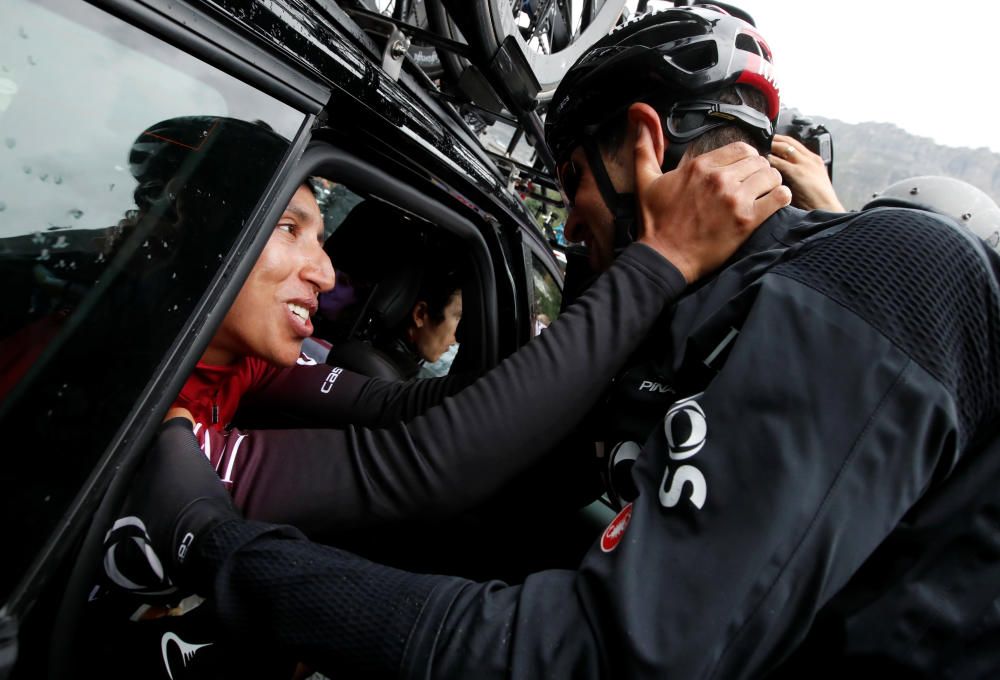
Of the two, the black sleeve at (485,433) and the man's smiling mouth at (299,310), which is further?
the man's smiling mouth at (299,310)

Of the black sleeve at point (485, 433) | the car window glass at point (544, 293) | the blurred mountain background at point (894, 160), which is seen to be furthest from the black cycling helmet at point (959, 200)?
the blurred mountain background at point (894, 160)

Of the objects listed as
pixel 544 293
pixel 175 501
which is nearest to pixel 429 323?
pixel 544 293

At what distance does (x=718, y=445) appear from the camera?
0.68m

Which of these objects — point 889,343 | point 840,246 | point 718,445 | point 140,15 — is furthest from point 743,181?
point 140,15

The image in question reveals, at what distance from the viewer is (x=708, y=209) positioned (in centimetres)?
108

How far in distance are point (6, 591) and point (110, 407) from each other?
21 centimetres

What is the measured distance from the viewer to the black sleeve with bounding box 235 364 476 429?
5.40 feet

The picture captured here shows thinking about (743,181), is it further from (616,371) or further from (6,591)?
(6,591)

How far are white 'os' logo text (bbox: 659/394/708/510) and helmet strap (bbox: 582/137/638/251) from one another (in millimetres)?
647

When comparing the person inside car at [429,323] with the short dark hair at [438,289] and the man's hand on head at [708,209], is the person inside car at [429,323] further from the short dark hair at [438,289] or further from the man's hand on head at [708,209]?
the man's hand on head at [708,209]

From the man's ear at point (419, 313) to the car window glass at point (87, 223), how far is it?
7.22 ft

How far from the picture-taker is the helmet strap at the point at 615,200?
1312 mm

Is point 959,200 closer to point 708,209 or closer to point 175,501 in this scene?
point 708,209

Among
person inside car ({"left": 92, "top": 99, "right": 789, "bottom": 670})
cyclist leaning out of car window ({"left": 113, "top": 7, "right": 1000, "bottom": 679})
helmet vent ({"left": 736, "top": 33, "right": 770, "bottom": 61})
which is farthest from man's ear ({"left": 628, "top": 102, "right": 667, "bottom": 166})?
cyclist leaning out of car window ({"left": 113, "top": 7, "right": 1000, "bottom": 679})
